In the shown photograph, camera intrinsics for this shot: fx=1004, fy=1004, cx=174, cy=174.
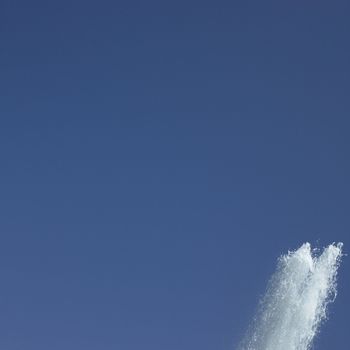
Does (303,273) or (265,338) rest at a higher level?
(303,273)

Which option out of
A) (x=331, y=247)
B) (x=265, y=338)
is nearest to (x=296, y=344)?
(x=265, y=338)

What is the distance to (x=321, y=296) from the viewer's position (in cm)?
7600

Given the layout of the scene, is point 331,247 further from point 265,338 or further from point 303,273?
point 265,338

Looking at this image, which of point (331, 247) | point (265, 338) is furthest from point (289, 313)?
point (331, 247)

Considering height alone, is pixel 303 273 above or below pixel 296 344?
above

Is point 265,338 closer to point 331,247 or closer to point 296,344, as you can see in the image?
point 296,344

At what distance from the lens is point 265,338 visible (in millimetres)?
74375

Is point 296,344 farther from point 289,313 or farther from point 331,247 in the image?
point 331,247

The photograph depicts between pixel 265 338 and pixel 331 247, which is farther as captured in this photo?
pixel 331 247

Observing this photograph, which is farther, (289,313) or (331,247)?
(331,247)

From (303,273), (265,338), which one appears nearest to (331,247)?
(303,273)

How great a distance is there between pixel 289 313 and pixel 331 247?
7.77 m

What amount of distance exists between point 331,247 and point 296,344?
10.1 meters

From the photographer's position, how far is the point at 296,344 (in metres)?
72.9
